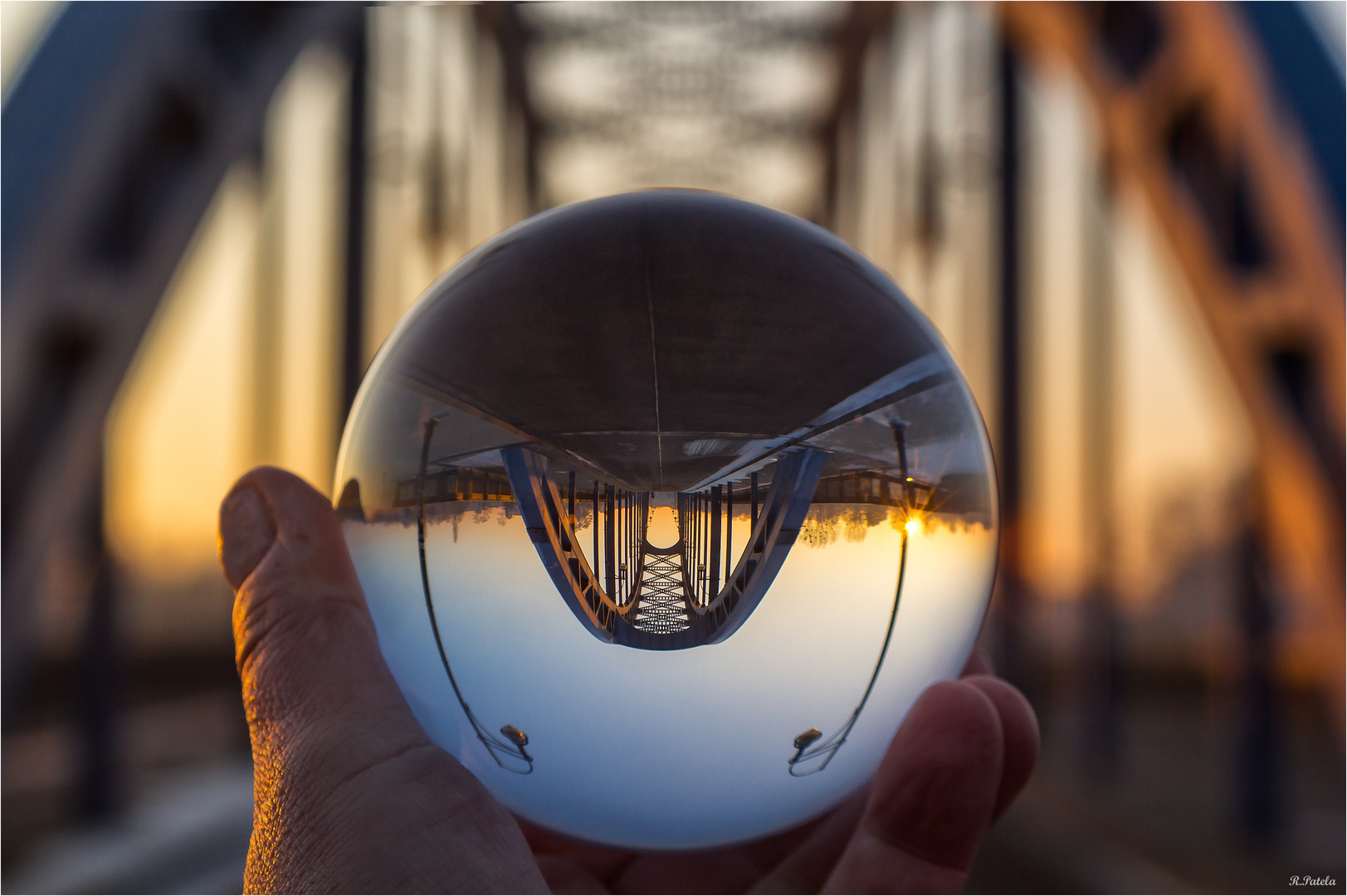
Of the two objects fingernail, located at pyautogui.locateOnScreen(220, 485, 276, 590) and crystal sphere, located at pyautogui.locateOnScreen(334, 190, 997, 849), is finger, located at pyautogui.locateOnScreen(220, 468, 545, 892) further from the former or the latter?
crystal sphere, located at pyautogui.locateOnScreen(334, 190, 997, 849)

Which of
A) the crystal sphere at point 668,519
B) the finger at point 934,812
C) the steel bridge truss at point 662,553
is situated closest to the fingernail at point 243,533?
the crystal sphere at point 668,519

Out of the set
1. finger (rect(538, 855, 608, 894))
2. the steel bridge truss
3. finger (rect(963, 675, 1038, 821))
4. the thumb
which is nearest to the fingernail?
the thumb

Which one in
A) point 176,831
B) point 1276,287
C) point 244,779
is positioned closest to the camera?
point 1276,287

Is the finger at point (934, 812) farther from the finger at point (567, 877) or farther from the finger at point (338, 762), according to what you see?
the finger at point (338, 762)

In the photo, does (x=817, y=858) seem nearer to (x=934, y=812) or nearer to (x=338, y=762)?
(x=934, y=812)

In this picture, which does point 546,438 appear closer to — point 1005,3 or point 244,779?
point 1005,3

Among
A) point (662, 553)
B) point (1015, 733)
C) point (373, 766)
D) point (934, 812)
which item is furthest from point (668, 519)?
point (1015, 733)

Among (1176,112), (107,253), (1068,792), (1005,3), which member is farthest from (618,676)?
(1068,792)
